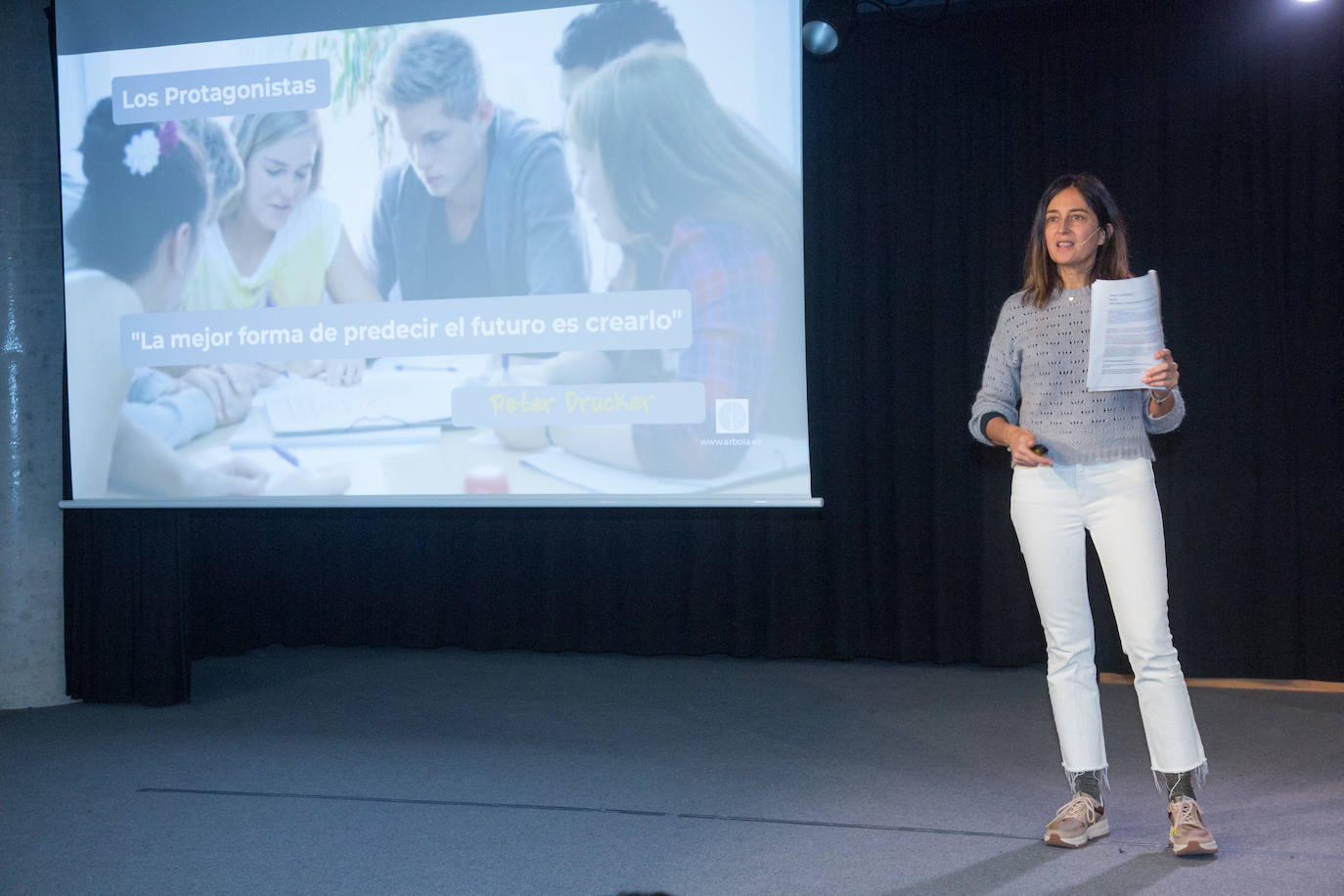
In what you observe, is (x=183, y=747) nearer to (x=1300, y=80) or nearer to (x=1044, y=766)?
(x=1044, y=766)

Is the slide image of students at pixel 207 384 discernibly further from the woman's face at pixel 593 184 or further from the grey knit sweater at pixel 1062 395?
the grey knit sweater at pixel 1062 395

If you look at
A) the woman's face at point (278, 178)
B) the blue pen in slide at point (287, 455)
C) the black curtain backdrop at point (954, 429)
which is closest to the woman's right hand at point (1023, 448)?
the black curtain backdrop at point (954, 429)

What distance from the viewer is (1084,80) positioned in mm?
4125

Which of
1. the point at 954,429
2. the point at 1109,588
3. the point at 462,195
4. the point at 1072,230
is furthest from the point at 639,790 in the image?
the point at 954,429

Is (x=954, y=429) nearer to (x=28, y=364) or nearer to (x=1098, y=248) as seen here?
(x=1098, y=248)

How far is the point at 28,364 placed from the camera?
386 centimetres

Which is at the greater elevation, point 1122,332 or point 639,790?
point 1122,332

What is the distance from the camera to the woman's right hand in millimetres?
2125

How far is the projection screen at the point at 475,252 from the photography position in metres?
3.17

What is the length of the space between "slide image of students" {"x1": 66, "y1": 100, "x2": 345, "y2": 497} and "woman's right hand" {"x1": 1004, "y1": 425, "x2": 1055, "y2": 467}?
239 centimetres

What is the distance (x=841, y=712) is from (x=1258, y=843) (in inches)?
58.1

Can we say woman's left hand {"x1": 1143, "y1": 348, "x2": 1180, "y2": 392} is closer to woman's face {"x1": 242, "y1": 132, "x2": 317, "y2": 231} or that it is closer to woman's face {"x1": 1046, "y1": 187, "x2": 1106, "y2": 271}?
woman's face {"x1": 1046, "y1": 187, "x2": 1106, "y2": 271}

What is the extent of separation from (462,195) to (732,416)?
1.09m

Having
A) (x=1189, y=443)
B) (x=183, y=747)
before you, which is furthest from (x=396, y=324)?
(x=1189, y=443)
